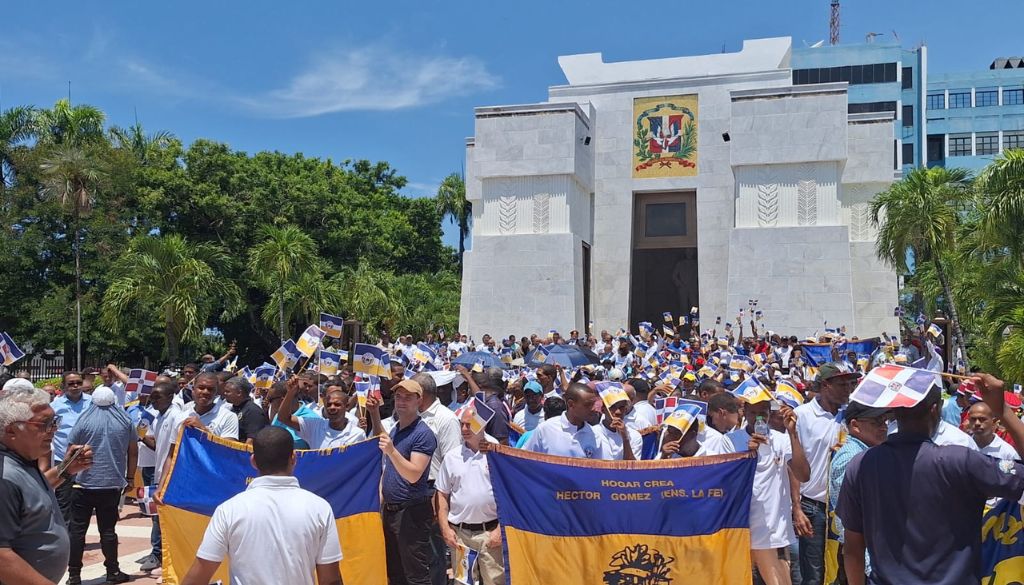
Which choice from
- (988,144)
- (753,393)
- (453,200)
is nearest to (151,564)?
(753,393)

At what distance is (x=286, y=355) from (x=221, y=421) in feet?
8.99

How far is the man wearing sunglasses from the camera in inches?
148

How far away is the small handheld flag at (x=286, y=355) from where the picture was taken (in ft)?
34.5

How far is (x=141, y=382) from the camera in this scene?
11.2m

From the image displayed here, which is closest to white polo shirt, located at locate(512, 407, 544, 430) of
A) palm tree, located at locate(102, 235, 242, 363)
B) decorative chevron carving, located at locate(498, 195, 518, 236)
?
palm tree, located at locate(102, 235, 242, 363)

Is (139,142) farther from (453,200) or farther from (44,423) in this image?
(44,423)

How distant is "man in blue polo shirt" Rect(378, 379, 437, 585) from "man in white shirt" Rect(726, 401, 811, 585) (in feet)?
7.39

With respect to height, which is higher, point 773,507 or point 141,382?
point 141,382

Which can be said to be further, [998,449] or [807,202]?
[807,202]

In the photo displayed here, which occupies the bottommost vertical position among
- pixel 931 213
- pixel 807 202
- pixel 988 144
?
pixel 931 213

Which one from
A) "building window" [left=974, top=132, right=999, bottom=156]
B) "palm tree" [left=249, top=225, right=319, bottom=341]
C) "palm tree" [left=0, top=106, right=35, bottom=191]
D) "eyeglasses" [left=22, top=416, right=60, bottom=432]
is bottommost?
"eyeglasses" [left=22, top=416, right=60, bottom=432]

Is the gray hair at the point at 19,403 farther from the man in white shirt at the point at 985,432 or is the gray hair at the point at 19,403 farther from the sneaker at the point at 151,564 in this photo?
the man in white shirt at the point at 985,432

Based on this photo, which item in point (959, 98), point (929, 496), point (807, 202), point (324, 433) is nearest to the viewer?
point (929, 496)

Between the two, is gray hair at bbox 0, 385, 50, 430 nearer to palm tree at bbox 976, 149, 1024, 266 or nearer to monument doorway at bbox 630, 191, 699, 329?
palm tree at bbox 976, 149, 1024, 266
